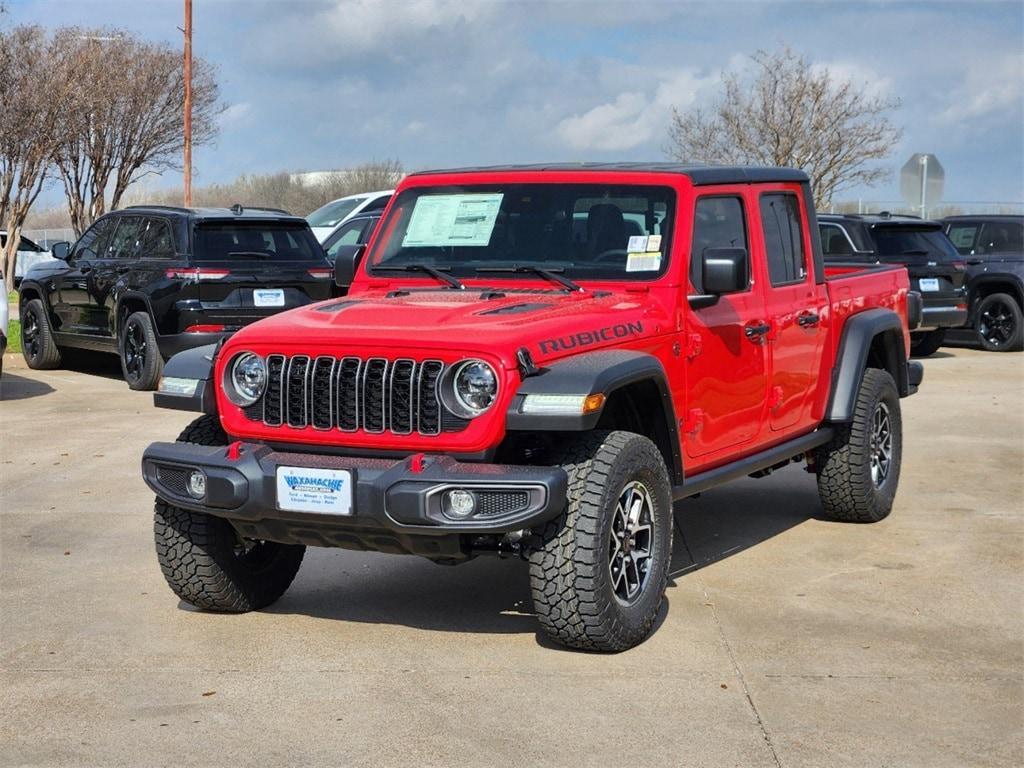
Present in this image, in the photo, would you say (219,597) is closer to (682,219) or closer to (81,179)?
(682,219)

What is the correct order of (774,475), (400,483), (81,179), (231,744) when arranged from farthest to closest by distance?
(81,179), (774,475), (400,483), (231,744)

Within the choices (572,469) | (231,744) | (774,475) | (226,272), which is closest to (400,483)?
(572,469)

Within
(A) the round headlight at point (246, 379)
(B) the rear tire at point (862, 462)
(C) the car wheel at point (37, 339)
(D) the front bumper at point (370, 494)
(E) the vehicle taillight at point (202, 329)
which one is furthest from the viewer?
(C) the car wheel at point (37, 339)

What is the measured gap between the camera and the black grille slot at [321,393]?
571cm

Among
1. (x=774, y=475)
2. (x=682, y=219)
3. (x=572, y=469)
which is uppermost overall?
(x=682, y=219)

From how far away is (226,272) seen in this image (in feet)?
44.7

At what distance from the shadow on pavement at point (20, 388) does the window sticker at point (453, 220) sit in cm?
746

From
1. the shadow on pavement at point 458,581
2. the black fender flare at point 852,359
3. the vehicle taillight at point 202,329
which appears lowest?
→ the shadow on pavement at point 458,581

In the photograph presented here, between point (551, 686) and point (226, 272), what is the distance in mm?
8817

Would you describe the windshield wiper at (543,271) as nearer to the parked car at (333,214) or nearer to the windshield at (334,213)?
the parked car at (333,214)

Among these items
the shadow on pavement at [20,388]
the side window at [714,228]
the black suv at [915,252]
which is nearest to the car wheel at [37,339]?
the shadow on pavement at [20,388]

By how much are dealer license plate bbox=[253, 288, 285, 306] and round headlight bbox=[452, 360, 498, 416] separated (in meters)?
8.40

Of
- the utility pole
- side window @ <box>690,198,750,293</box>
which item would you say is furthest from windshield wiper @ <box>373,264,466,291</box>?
the utility pole

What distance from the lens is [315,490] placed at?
5535mm
